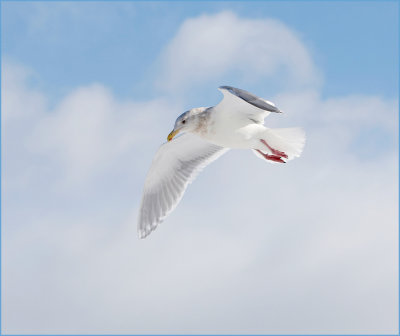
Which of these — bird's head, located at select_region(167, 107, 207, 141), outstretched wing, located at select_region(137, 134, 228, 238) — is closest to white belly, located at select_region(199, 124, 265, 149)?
bird's head, located at select_region(167, 107, 207, 141)

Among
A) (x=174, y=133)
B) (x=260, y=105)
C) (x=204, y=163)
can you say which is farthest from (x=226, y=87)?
(x=204, y=163)

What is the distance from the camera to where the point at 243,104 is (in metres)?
5.13

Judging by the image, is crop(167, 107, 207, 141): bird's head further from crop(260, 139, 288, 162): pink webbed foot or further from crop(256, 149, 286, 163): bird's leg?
crop(256, 149, 286, 163): bird's leg

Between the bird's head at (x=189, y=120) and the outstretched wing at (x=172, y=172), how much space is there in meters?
0.82

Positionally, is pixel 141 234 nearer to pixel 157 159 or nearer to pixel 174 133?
pixel 157 159

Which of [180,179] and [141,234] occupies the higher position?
[180,179]

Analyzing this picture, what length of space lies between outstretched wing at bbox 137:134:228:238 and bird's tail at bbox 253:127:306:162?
896 mm

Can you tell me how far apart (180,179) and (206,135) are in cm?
118

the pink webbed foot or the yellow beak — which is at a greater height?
the yellow beak

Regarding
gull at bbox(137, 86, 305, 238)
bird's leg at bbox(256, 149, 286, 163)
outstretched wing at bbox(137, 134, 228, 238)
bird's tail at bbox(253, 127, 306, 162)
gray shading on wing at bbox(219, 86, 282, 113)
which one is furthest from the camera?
outstretched wing at bbox(137, 134, 228, 238)

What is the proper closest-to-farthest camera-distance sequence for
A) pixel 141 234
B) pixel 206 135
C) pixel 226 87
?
1. pixel 226 87
2. pixel 206 135
3. pixel 141 234

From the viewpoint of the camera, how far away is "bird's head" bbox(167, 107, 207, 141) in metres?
5.28

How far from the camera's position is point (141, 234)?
20.2ft

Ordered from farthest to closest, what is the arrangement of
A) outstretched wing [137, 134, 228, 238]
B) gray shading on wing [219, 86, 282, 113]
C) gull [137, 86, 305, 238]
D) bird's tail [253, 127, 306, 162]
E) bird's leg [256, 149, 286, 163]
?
outstretched wing [137, 134, 228, 238] < bird's leg [256, 149, 286, 163] < bird's tail [253, 127, 306, 162] < gull [137, 86, 305, 238] < gray shading on wing [219, 86, 282, 113]
